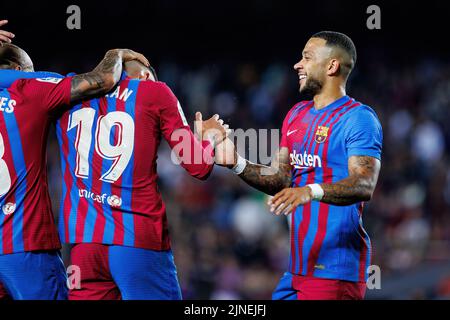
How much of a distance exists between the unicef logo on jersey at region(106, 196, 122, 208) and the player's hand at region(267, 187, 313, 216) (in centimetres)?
95

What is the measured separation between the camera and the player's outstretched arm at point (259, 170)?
14.9ft

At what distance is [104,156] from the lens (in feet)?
13.7

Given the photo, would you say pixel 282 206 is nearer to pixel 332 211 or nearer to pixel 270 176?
pixel 332 211

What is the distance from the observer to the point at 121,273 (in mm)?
4117

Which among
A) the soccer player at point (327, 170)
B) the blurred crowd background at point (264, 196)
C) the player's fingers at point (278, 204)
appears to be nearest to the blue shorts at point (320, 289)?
the soccer player at point (327, 170)

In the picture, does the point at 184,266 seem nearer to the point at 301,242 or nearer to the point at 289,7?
the point at 301,242

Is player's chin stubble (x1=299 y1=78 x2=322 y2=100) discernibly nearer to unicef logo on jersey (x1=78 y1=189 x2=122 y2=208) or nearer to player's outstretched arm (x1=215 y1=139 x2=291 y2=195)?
player's outstretched arm (x1=215 y1=139 x2=291 y2=195)

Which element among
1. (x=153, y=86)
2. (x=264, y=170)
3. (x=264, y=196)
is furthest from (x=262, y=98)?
(x=153, y=86)

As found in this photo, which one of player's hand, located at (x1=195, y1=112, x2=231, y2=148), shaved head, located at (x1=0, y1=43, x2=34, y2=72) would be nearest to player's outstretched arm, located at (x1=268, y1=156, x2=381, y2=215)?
player's hand, located at (x1=195, y1=112, x2=231, y2=148)

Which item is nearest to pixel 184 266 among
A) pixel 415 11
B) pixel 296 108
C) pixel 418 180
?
pixel 418 180

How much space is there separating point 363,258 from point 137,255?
1.40 metres

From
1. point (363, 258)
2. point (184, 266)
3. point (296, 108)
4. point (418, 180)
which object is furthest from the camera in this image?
point (418, 180)

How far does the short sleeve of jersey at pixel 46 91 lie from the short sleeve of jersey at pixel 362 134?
67.4 inches
